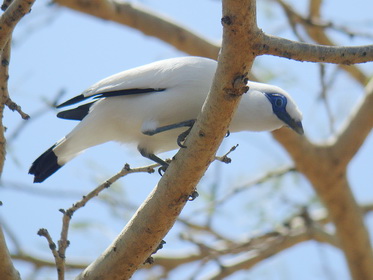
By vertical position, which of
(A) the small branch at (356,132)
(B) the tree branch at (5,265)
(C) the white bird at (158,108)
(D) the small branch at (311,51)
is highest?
(A) the small branch at (356,132)

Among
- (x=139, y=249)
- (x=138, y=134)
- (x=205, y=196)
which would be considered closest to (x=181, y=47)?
(x=205, y=196)

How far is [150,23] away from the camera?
4.87 m

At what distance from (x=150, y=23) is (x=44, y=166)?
6.12ft

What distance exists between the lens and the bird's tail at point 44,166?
3.35 metres

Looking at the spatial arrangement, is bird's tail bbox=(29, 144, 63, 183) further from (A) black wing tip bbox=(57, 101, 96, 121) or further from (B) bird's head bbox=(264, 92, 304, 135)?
(B) bird's head bbox=(264, 92, 304, 135)

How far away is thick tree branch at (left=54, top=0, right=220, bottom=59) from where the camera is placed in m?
4.73

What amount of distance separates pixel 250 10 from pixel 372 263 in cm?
336

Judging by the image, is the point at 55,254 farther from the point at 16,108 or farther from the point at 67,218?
the point at 16,108

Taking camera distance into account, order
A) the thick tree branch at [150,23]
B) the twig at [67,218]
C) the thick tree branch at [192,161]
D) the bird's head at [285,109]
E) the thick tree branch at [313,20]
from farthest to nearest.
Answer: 1. the thick tree branch at [313,20]
2. the thick tree branch at [150,23]
3. the bird's head at [285,109]
4. the twig at [67,218]
5. the thick tree branch at [192,161]

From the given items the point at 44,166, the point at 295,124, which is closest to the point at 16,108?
the point at 44,166

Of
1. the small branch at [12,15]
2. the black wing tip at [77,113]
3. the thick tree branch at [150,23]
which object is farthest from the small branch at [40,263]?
the small branch at [12,15]

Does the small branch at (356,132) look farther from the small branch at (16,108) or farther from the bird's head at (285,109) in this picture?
the small branch at (16,108)

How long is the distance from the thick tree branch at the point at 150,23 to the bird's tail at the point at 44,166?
1.67m

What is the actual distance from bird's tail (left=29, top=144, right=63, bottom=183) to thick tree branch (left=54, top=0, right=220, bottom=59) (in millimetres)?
1673
